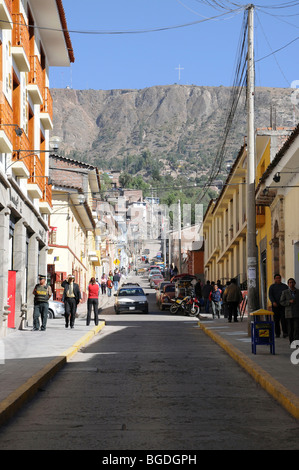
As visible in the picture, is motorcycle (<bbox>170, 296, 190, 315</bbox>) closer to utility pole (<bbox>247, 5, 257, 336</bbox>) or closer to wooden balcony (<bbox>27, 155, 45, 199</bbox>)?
wooden balcony (<bbox>27, 155, 45, 199</bbox>)

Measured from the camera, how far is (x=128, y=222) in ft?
561

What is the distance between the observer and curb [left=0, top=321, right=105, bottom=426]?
826cm

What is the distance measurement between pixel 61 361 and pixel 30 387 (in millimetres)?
3589

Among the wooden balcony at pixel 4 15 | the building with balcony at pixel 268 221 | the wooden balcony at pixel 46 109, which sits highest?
the wooden balcony at pixel 46 109

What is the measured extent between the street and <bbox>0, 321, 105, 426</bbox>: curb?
12 cm

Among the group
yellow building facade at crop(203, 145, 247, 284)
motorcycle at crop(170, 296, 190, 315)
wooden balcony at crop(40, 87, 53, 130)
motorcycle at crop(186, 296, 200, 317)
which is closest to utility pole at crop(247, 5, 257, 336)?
yellow building facade at crop(203, 145, 247, 284)

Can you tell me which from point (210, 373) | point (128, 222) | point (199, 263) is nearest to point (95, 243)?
point (199, 263)

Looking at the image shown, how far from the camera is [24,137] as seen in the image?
70.2 ft

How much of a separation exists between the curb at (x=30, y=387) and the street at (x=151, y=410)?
0.12 metres

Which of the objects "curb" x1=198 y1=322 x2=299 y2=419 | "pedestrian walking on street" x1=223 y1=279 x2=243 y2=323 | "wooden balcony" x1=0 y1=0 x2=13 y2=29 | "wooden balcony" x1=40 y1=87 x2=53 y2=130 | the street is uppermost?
"wooden balcony" x1=40 y1=87 x2=53 y2=130

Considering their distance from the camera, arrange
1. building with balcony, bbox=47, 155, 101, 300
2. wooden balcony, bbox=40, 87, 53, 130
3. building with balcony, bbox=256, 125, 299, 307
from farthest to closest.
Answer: building with balcony, bbox=47, 155, 101, 300 < wooden balcony, bbox=40, 87, 53, 130 < building with balcony, bbox=256, 125, 299, 307

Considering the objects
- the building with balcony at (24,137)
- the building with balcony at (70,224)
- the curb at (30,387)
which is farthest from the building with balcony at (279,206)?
the building with balcony at (70,224)

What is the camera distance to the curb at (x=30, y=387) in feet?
27.1

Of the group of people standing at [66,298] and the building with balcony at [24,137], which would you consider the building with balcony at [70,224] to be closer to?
the building with balcony at [24,137]
